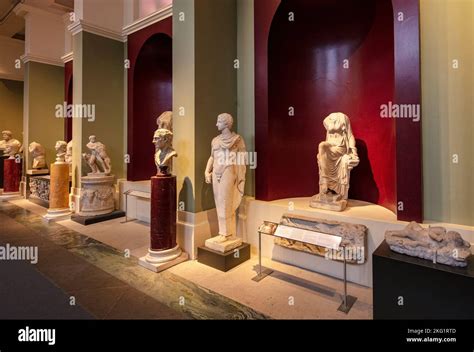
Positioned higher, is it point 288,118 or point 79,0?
point 79,0

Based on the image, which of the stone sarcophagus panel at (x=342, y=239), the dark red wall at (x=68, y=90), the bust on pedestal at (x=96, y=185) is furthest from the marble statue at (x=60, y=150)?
the stone sarcophagus panel at (x=342, y=239)

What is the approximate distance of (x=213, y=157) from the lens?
351 centimetres

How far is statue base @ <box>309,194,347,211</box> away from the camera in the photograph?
347cm

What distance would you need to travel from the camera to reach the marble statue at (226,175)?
338 cm

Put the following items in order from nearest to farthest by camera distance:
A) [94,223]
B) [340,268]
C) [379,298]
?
[379,298] < [340,268] < [94,223]

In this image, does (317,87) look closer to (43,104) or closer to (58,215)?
(58,215)

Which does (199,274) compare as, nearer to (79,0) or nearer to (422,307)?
(422,307)

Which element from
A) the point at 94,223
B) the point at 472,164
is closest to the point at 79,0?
the point at 94,223

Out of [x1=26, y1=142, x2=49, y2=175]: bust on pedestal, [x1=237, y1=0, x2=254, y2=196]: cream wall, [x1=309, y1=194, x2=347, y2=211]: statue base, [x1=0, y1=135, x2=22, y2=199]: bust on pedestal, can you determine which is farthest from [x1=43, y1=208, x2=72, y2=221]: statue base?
[x1=309, y1=194, x2=347, y2=211]: statue base

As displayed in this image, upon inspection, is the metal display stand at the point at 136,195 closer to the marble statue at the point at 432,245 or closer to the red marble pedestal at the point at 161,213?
the red marble pedestal at the point at 161,213

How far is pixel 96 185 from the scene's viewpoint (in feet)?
19.3

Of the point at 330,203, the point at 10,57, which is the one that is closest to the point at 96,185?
the point at 330,203

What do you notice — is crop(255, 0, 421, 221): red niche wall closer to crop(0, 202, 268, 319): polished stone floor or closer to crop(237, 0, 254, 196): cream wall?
crop(237, 0, 254, 196): cream wall
